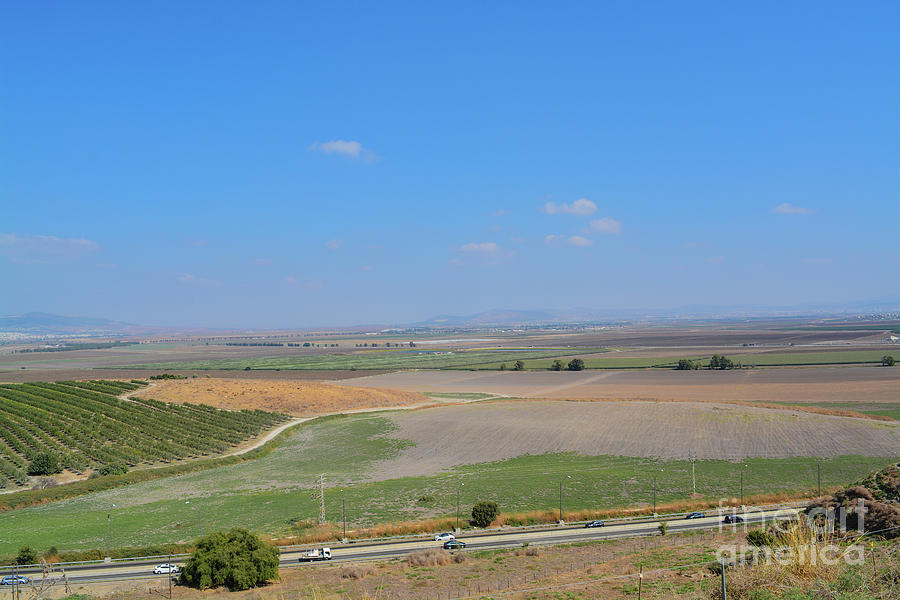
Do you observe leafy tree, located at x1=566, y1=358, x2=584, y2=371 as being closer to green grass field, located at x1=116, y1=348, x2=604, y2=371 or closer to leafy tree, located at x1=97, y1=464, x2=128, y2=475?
green grass field, located at x1=116, y1=348, x2=604, y2=371

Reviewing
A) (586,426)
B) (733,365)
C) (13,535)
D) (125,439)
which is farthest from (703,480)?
(733,365)

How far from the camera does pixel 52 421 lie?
70.3 metres

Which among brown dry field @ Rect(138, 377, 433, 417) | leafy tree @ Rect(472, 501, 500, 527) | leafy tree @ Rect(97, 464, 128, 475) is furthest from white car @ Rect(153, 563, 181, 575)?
brown dry field @ Rect(138, 377, 433, 417)

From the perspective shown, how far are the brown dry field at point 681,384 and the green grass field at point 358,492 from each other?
1612 inches

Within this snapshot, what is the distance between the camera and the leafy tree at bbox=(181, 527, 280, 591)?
88.9ft

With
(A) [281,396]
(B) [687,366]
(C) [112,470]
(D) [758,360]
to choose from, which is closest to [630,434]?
(C) [112,470]

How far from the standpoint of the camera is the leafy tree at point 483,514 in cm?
3722

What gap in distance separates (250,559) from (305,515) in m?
13.6

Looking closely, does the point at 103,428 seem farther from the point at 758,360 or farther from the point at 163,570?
the point at 758,360

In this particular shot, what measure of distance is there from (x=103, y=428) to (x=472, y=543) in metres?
55.1

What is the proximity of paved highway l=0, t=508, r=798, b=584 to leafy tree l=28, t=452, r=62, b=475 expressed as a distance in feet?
88.7

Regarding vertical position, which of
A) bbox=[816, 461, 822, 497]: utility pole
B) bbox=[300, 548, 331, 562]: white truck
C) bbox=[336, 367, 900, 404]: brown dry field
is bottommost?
bbox=[336, 367, 900, 404]: brown dry field

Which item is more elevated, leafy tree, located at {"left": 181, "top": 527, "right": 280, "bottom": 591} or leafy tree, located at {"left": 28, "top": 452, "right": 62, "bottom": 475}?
leafy tree, located at {"left": 181, "top": 527, "right": 280, "bottom": 591}

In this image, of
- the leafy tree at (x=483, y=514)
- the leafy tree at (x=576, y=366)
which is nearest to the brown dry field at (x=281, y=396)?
the leafy tree at (x=576, y=366)
